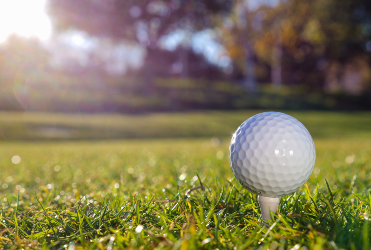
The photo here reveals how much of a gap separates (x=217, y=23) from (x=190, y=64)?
8.49 m

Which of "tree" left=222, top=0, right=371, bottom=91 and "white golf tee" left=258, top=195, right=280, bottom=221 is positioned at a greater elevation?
"tree" left=222, top=0, right=371, bottom=91

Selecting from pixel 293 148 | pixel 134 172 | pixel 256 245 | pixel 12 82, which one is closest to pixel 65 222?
pixel 256 245

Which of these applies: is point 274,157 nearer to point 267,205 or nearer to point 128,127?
point 267,205

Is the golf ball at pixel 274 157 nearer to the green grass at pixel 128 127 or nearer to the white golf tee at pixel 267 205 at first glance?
the white golf tee at pixel 267 205

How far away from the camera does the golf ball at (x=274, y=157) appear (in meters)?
1.32

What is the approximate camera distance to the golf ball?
132 centimetres

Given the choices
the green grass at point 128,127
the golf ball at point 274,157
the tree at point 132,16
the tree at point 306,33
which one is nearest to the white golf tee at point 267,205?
the golf ball at point 274,157

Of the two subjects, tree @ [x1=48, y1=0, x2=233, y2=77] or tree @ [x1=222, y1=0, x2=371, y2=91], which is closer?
tree @ [x1=222, y1=0, x2=371, y2=91]

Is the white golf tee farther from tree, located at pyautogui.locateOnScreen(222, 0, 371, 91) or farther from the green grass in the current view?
tree, located at pyautogui.locateOnScreen(222, 0, 371, 91)

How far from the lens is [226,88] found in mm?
23797

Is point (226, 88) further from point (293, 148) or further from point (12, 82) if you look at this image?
point (293, 148)

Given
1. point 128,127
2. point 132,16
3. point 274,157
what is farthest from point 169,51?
point 274,157

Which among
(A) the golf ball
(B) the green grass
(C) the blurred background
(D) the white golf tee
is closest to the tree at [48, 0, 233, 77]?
(C) the blurred background

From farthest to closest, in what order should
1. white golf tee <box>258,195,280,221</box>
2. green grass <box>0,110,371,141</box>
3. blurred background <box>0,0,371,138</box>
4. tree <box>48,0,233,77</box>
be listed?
tree <box>48,0,233,77</box> < blurred background <box>0,0,371,138</box> < green grass <box>0,110,371,141</box> < white golf tee <box>258,195,280,221</box>
